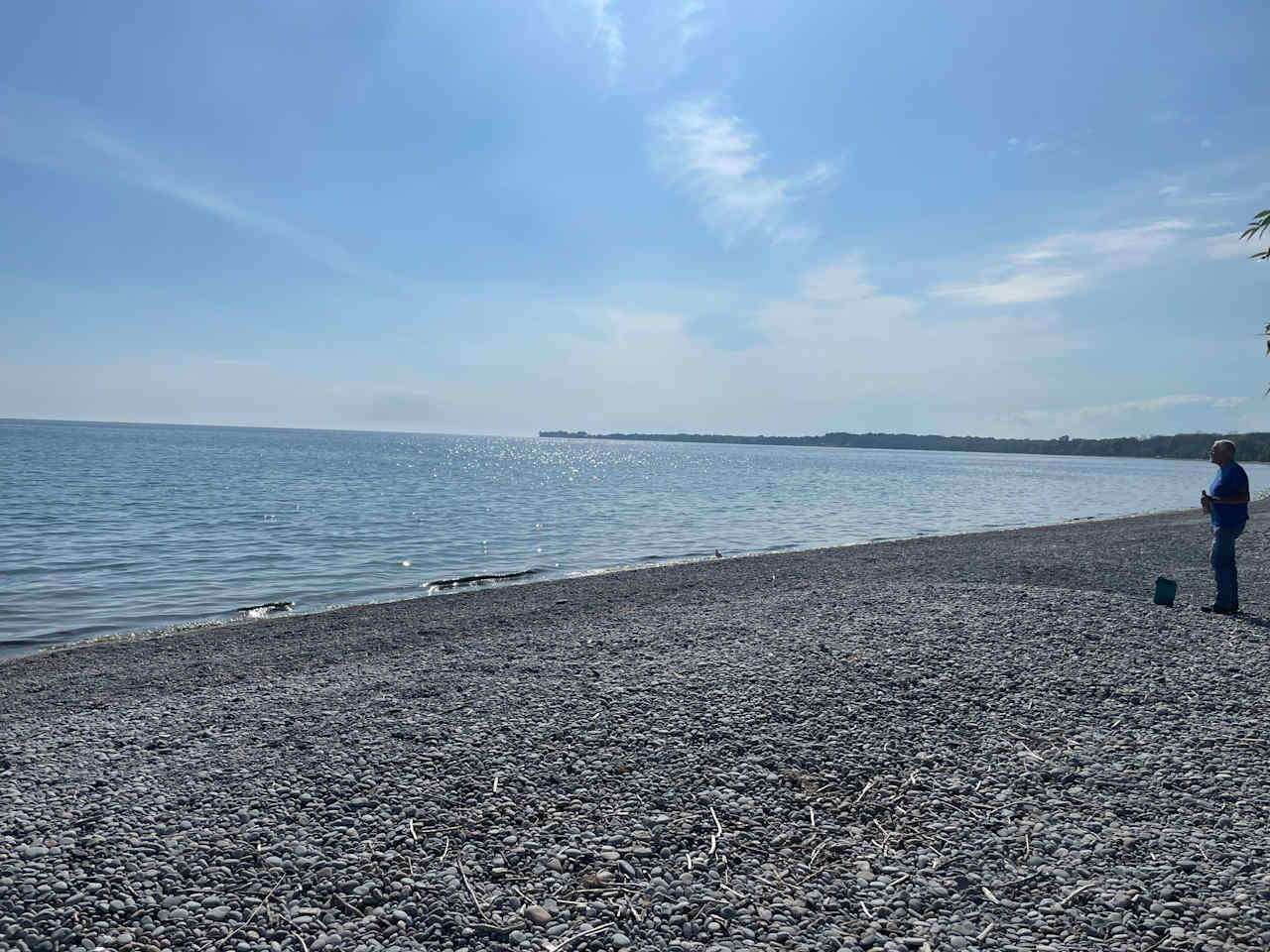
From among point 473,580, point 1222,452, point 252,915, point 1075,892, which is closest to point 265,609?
point 473,580

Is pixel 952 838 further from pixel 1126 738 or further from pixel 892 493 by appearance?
pixel 892 493

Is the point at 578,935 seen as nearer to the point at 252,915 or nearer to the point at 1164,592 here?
the point at 252,915

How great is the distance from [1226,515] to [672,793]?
10192 mm

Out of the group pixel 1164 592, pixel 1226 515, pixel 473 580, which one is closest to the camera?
pixel 1226 515

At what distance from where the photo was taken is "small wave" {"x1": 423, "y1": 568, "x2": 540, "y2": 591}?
60.4 ft

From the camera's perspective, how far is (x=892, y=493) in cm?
5306

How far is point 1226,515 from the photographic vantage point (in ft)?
36.4

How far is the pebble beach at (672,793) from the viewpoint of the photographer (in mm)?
4020

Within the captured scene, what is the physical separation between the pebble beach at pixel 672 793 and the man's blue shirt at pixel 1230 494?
5.25 ft

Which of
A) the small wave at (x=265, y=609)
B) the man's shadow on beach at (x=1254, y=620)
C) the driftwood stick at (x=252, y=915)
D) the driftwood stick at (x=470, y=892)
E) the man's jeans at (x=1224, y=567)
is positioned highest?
the man's jeans at (x=1224, y=567)

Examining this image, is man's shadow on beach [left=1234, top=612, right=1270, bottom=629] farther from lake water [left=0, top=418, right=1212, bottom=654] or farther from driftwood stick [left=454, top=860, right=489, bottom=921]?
lake water [left=0, top=418, right=1212, bottom=654]

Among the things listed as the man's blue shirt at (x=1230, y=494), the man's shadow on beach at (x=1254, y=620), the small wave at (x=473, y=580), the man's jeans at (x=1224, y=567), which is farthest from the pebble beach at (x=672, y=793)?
the small wave at (x=473, y=580)

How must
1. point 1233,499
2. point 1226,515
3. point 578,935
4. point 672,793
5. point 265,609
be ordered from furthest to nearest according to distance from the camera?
1. point 265,609
2. point 1226,515
3. point 1233,499
4. point 672,793
5. point 578,935

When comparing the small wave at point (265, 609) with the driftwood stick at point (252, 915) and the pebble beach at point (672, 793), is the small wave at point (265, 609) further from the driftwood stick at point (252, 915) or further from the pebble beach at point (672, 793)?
the driftwood stick at point (252, 915)
